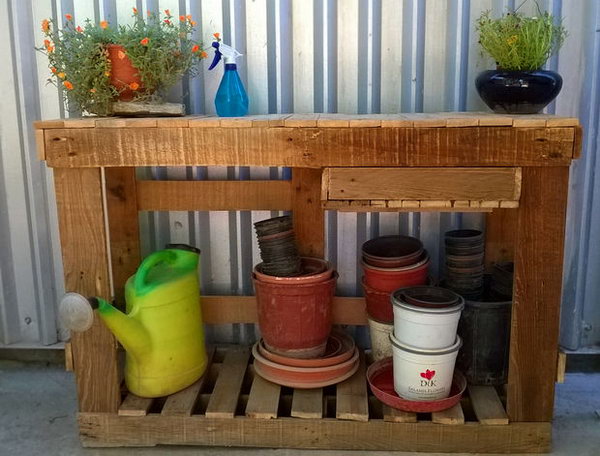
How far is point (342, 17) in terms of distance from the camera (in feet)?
8.66

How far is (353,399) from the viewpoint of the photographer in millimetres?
2363

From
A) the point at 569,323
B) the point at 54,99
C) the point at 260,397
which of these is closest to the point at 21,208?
the point at 54,99

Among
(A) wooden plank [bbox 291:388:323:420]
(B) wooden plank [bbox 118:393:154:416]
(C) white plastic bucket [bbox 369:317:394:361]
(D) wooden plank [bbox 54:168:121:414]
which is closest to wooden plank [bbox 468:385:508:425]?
(C) white plastic bucket [bbox 369:317:394:361]

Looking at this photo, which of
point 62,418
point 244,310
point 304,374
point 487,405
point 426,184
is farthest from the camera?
point 244,310

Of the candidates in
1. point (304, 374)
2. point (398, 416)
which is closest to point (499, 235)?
point (398, 416)

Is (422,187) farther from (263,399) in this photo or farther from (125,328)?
(125,328)

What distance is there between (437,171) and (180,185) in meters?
1.18

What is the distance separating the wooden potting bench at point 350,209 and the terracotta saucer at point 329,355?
110 millimetres

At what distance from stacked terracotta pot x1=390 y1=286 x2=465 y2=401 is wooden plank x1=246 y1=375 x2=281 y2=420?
478 mm

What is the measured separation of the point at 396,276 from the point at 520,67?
94cm

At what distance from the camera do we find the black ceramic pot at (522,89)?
2250mm

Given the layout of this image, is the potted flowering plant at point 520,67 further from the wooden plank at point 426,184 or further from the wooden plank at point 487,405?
the wooden plank at point 487,405

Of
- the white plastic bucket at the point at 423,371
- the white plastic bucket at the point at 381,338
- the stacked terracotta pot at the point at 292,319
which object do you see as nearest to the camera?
the white plastic bucket at the point at 423,371

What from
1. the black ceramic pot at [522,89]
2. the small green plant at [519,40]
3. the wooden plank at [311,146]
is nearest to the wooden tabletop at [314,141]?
the wooden plank at [311,146]
